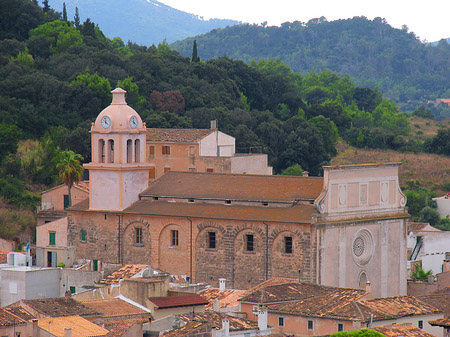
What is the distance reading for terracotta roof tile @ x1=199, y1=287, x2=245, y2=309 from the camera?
179 ft

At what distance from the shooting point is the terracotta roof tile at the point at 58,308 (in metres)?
48.9

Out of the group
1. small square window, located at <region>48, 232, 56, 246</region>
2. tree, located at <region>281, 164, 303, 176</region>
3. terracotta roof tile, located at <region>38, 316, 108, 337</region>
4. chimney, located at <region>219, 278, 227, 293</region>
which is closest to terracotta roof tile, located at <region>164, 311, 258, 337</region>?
terracotta roof tile, located at <region>38, 316, 108, 337</region>

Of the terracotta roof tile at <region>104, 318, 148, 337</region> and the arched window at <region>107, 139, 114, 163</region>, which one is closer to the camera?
the terracotta roof tile at <region>104, 318, 148, 337</region>

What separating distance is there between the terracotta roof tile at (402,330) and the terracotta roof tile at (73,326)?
1030 cm

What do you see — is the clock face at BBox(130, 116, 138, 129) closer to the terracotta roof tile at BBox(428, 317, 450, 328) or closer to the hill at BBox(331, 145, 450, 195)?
the terracotta roof tile at BBox(428, 317, 450, 328)

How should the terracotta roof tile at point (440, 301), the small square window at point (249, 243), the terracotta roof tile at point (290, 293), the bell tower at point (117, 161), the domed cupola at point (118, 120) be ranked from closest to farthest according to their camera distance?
1. the terracotta roof tile at point (290, 293)
2. the terracotta roof tile at point (440, 301)
3. the small square window at point (249, 243)
4. the bell tower at point (117, 161)
5. the domed cupola at point (118, 120)

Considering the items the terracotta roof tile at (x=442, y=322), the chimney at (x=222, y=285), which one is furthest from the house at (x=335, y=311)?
the chimney at (x=222, y=285)

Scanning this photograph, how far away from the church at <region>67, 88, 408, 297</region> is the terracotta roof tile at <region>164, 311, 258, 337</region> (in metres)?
16.0

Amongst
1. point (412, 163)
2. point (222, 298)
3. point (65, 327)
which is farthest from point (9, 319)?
point (412, 163)

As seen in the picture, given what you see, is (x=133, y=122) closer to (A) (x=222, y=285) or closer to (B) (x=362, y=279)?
(A) (x=222, y=285)

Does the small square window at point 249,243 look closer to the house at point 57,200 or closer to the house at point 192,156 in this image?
the house at point 57,200

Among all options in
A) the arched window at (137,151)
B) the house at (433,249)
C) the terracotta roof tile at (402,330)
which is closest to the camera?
the terracotta roof tile at (402,330)

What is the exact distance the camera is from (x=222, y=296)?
5719 centimetres

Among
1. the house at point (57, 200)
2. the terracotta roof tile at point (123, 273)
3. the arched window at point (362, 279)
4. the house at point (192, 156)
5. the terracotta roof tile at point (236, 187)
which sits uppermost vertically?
the house at point (192, 156)
